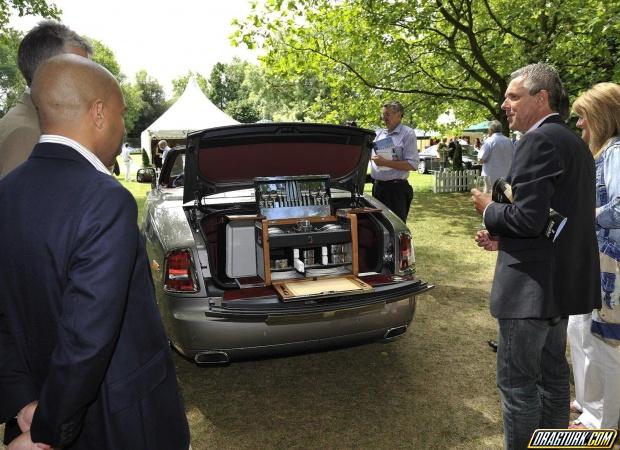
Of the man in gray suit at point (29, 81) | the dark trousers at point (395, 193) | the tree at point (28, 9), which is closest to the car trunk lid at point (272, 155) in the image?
the man in gray suit at point (29, 81)

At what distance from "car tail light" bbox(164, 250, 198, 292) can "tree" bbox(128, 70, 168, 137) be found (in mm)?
85495

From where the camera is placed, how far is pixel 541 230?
7.36ft

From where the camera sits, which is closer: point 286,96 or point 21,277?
point 21,277

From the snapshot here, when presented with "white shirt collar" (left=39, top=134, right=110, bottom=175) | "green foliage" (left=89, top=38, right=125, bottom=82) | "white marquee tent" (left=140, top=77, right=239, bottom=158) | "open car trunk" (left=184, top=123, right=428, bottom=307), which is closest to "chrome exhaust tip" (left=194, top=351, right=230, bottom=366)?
"open car trunk" (left=184, top=123, right=428, bottom=307)

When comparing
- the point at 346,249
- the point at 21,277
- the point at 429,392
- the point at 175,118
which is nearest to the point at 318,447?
the point at 429,392

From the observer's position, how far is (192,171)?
3.79 metres

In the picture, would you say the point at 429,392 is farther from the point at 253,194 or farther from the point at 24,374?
the point at 24,374

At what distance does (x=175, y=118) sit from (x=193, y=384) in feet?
71.9

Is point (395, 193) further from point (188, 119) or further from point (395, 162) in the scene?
point (188, 119)

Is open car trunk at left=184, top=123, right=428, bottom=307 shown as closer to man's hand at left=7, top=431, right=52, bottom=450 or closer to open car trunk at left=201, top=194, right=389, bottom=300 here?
open car trunk at left=201, top=194, right=389, bottom=300

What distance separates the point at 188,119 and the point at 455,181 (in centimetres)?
1327

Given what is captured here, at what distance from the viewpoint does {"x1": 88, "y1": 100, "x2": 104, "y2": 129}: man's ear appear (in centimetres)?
142

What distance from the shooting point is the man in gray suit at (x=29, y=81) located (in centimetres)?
235

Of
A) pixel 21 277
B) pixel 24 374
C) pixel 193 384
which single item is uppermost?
pixel 21 277
